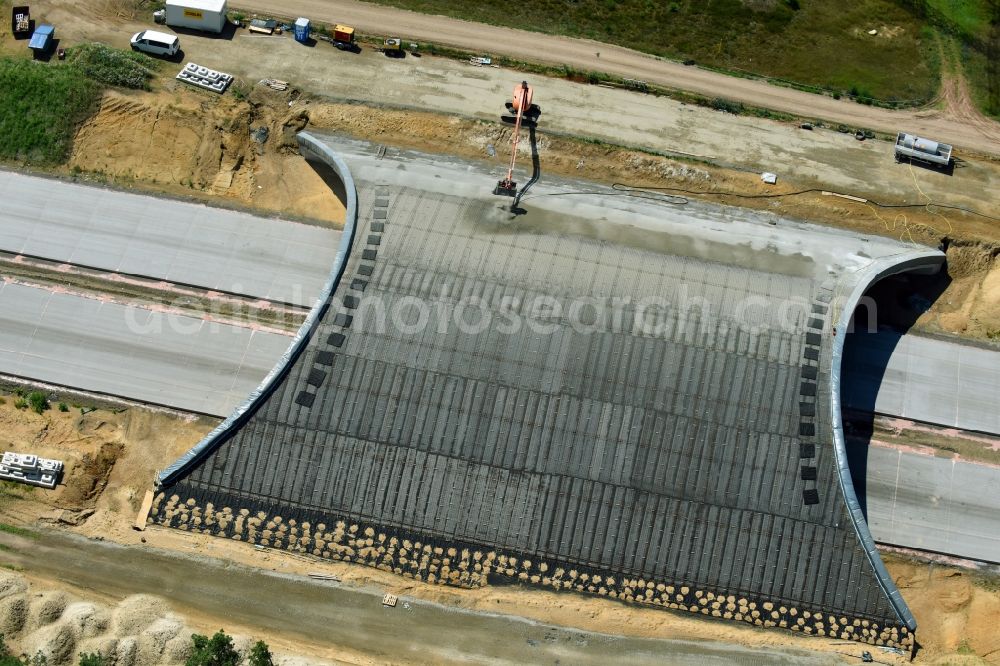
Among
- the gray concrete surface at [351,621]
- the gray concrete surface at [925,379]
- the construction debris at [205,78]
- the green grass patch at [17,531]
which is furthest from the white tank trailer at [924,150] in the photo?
the green grass patch at [17,531]

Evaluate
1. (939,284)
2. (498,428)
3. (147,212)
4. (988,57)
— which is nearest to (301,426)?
(498,428)

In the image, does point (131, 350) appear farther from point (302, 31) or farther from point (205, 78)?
point (302, 31)

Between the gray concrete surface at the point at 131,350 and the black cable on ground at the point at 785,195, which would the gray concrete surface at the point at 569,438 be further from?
the black cable on ground at the point at 785,195

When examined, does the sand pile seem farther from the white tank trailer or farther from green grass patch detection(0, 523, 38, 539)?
the white tank trailer

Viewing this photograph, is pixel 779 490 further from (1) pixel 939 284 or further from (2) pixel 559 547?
(1) pixel 939 284

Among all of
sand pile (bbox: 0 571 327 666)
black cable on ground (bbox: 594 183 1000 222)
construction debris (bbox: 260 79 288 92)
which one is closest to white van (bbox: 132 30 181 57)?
construction debris (bbox: 260 79 288 92)

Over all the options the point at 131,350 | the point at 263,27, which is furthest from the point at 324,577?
the point at 263,27
